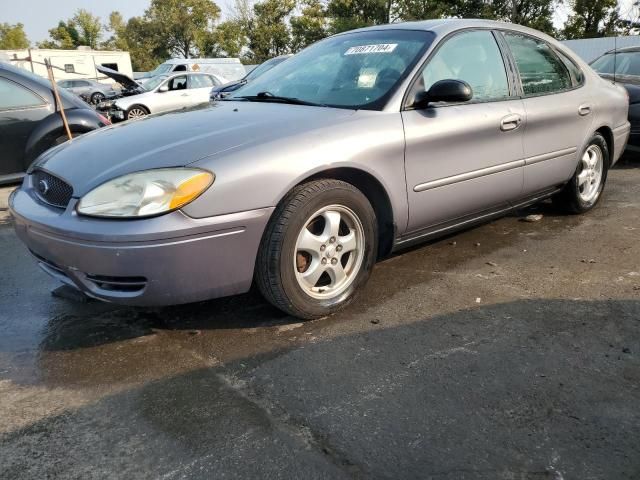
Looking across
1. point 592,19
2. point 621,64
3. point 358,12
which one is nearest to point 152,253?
point 621,64

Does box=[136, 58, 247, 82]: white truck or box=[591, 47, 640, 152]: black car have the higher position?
box=[136, 58, 247, 82]: white truck

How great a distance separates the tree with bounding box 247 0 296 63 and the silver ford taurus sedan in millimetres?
47159

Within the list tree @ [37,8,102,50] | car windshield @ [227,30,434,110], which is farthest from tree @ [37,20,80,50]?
car windshield @ [227,30,434,110]

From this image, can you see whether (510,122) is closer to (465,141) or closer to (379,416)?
(465,141)

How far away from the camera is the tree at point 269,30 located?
156ft

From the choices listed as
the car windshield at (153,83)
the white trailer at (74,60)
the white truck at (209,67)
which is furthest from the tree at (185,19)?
the car windshield at (153,83)

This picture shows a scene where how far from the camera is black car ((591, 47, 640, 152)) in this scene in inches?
260

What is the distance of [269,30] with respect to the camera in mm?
48188

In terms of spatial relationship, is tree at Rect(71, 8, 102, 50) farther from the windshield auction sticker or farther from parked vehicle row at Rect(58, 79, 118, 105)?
the windshield auction sticker

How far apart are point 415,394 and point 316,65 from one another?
235 centimetres

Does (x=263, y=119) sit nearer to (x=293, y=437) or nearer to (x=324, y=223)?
(x=324, y=223)

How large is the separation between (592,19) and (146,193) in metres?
40.9

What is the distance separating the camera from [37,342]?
273 cm

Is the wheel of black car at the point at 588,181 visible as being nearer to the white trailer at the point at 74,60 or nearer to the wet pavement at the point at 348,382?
the wet pavement at the point at 348,382
